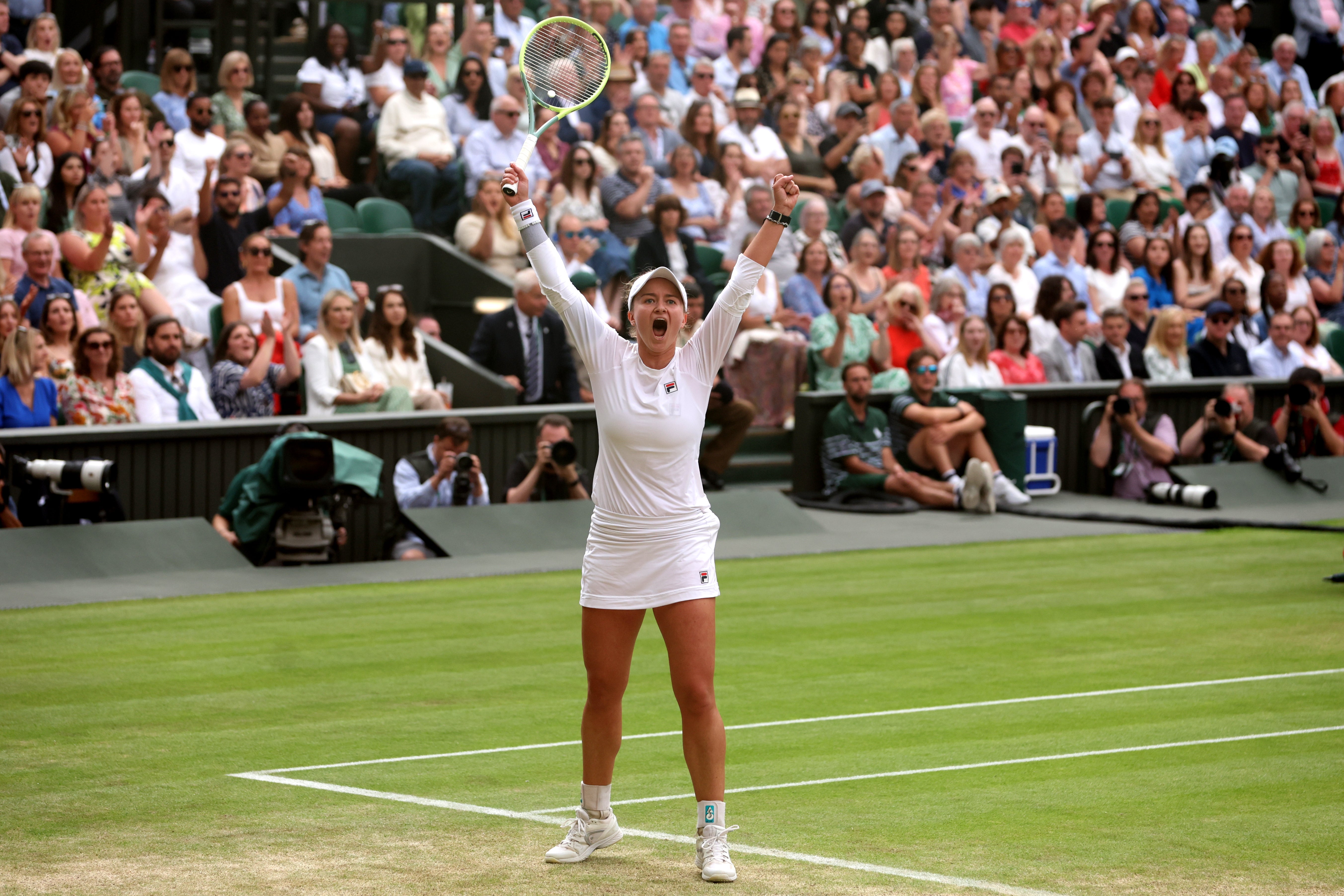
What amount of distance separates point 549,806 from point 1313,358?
1534 centimetres

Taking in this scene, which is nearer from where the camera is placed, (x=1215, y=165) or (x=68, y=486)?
(x=68, y=486)

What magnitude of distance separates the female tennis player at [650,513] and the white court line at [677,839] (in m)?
0.24

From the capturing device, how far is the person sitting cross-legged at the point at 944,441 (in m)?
16.7

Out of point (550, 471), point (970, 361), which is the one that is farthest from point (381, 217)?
point (970, 361)

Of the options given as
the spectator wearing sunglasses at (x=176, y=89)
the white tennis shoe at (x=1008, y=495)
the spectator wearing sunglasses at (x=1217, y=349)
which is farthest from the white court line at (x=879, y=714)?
the spectator wearing sunglasses at (x=176, y=89)

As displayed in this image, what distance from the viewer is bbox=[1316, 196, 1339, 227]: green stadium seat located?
80.7ft

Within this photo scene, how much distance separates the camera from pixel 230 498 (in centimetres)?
1355

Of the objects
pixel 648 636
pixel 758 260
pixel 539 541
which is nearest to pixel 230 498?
pixel 539 541

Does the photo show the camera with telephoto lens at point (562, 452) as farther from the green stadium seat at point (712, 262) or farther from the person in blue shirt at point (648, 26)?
the person in blue shirt at point (648, 26)

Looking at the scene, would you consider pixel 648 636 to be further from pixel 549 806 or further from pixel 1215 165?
pixel 1215 165

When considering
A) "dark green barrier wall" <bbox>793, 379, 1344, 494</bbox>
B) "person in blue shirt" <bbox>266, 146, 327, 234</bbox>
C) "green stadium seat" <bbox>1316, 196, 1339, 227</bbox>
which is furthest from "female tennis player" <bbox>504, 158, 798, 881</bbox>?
"green stadium seat" <bbox>1316, 196, 1339, 227</bbox>

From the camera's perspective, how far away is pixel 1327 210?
24766 mm

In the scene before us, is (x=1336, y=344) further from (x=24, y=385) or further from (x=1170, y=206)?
(x=24, y=385)

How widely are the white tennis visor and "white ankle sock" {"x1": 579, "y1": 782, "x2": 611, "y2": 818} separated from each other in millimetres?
1657
